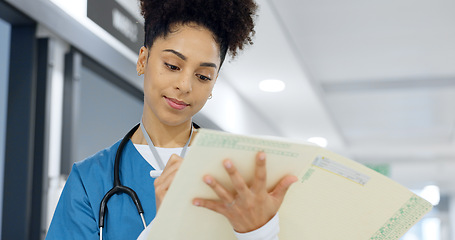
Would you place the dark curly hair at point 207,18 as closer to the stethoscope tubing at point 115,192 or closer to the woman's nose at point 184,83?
the woman's nose at point 184,83

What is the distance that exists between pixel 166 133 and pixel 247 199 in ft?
Answer: 1.02

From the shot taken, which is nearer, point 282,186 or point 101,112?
point 282,186

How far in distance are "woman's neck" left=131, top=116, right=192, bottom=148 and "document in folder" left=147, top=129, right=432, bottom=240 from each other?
237 millimetres

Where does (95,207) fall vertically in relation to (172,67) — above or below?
below

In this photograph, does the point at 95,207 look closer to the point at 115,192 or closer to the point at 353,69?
the point at 115,192

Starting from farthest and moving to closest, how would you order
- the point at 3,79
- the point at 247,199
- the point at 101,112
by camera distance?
1. the point at 101,112
2. the point at 3,79
3. the point at 247,199

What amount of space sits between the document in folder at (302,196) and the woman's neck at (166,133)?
0.24 meters

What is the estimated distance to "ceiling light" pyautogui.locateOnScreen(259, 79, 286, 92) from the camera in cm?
391

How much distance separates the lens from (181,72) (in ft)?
2.90

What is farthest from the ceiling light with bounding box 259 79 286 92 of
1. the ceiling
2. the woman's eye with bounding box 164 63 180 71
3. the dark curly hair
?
the woman's eye with bounding box 164 63 180 71

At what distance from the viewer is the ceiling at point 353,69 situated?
302 centimetres

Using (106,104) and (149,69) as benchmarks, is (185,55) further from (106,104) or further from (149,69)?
(106,104)

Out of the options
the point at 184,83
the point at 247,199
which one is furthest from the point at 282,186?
the point at 184,83

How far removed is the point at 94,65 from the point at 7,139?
19.7 inches
